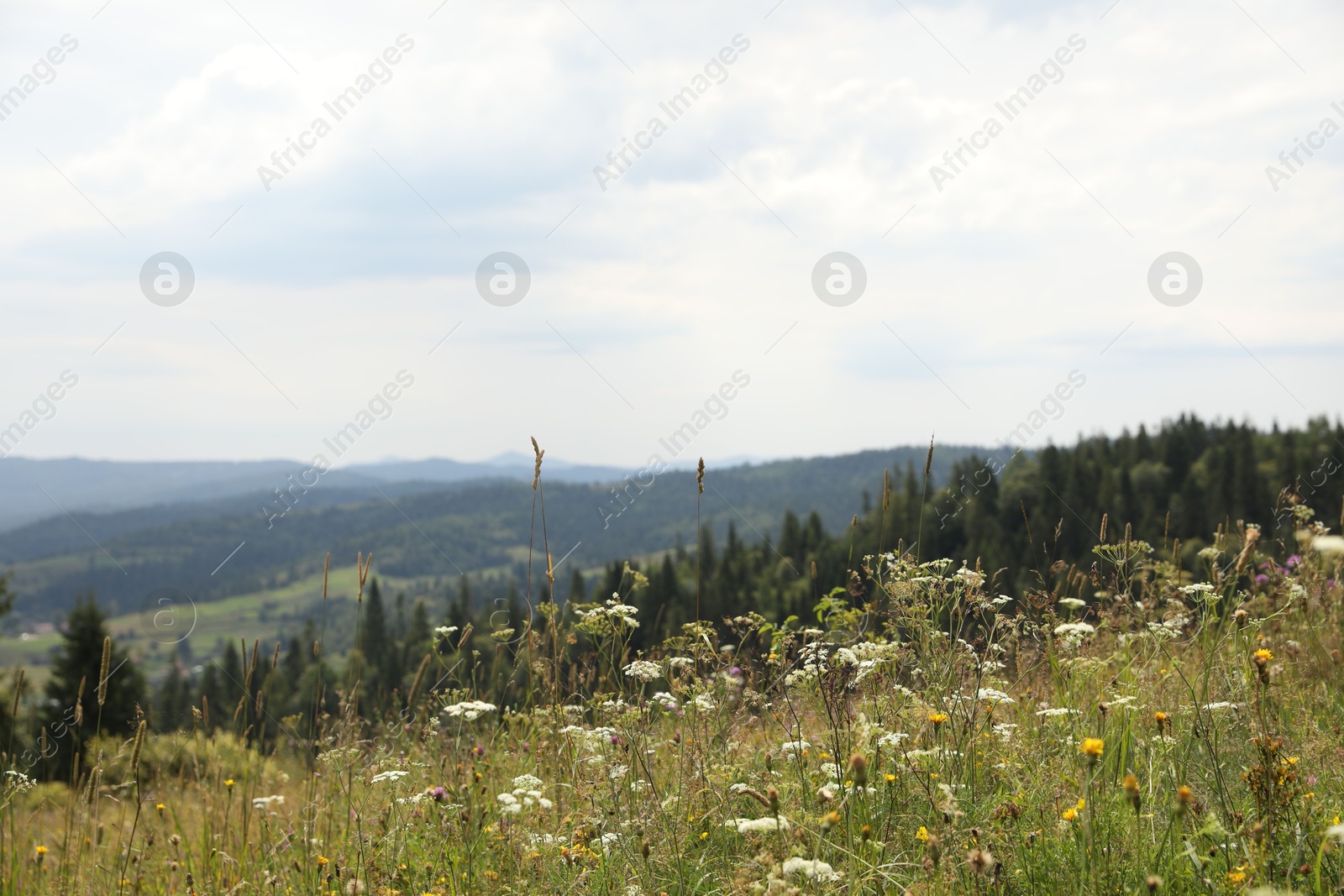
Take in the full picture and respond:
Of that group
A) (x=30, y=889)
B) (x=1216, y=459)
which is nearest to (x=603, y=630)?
(x=30, y=889)

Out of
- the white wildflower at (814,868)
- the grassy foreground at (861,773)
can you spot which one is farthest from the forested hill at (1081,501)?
A: the white wildflower at (814,868)

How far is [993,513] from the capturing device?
9025 centimetres

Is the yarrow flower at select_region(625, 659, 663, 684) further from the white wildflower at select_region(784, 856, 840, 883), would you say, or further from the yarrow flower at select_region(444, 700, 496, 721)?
the white wildflower at select_region(784, 856, 840, 883)

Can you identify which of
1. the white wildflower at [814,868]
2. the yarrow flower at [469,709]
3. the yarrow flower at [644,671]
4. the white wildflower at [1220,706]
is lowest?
the yarrow flower at [469,709]

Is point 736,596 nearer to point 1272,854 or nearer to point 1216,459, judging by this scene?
point 1216,459

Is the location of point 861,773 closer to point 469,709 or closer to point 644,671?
point 644,671

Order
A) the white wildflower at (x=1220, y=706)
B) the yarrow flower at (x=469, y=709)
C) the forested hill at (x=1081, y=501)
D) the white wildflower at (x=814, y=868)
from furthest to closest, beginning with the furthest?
1. the forested hill at (x=1081, y=501)
2. the yarrow flower at (x=469, y=709)
3. the white wildflower at (x=1220, y=706)
4. the white wildflower at (x=814, y=868)

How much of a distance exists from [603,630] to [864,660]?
4.88 feet

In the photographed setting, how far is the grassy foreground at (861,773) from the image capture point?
272cm

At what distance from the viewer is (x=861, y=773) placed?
1922mm

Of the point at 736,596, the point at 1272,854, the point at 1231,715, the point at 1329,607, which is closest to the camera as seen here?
the point at 1272,854

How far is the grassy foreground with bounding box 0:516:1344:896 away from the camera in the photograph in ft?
8.93

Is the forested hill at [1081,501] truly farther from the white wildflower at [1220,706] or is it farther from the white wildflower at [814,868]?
the white wildflower at [814,868]

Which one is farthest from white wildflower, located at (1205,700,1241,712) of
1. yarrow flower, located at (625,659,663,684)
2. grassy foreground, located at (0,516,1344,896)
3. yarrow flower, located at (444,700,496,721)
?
yarrow flower, located at (444,700,496,721)
